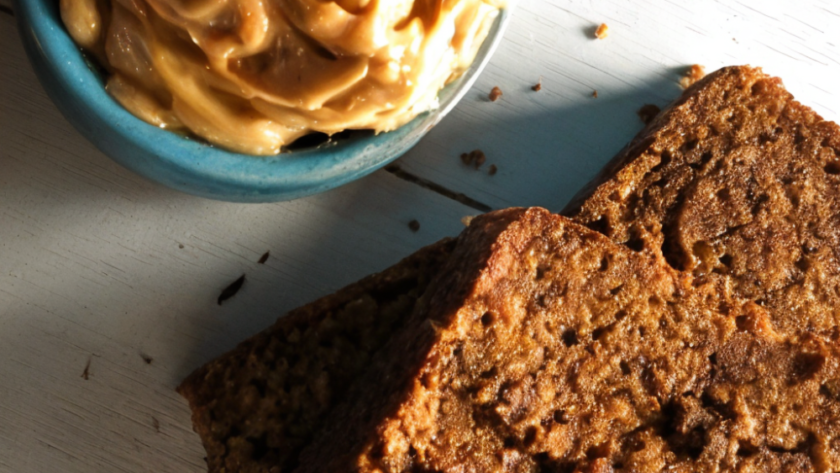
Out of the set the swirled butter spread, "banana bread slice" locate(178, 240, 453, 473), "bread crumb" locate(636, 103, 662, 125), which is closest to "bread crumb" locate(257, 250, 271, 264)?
"banana bread slice" locate(178, 240, 453, 473)

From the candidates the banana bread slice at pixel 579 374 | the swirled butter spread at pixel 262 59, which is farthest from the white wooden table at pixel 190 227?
the swirled butter spread at pixel 262 59

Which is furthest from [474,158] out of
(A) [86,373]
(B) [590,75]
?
(A) [86,373]

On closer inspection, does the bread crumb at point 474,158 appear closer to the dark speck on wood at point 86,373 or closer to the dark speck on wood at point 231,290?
the dark speck on wood at point 231,290

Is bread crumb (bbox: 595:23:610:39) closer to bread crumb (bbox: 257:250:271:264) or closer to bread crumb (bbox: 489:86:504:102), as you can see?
bread crumb (bbox: 489:86:504:102)

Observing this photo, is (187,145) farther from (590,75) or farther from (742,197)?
(742,197)

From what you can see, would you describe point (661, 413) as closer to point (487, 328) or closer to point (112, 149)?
point (487, 328)
